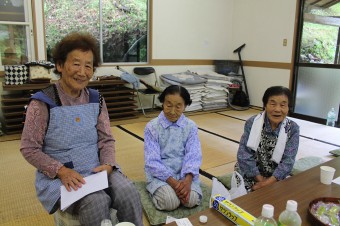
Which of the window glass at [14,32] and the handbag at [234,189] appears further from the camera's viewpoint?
the window glass at [14,32]

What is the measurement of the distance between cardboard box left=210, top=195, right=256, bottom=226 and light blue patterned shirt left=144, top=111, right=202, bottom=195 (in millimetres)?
739

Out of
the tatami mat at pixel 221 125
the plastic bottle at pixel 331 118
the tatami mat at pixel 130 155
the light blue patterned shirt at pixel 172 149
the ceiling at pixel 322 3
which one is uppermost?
the ceiling at pixel 322 3

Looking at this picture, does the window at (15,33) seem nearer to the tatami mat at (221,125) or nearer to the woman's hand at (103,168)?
the tatami mat at (221,125)

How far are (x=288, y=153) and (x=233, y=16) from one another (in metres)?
4.63

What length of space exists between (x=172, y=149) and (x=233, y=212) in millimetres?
934

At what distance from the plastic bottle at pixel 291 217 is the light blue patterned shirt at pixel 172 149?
0.93 metres

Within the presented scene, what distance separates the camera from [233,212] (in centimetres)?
108

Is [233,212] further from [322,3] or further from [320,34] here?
[322,3]

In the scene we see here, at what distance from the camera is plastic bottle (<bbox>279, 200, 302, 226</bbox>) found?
0.98 meters

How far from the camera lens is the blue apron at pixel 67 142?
131 cm

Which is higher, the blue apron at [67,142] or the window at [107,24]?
the window at [107,24]

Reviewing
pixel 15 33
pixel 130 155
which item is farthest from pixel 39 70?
pixel 130 155

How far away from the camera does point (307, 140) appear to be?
11.7 ft

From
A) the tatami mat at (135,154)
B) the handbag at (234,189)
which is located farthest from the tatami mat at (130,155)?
the handbag at (234,189)
